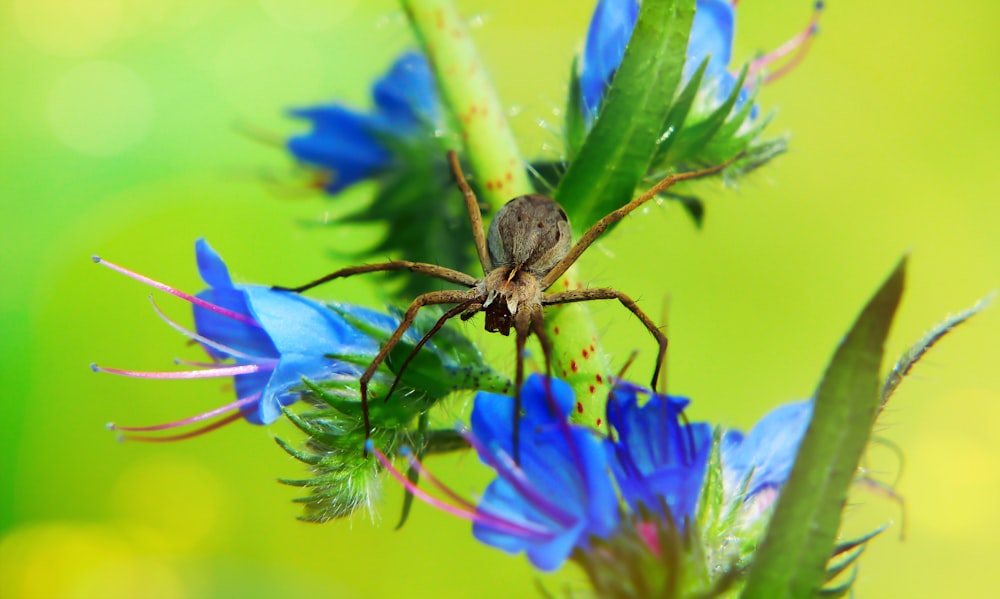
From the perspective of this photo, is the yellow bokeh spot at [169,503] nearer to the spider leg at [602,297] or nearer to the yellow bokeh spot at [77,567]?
the yellow bokeh spot at [77,567]

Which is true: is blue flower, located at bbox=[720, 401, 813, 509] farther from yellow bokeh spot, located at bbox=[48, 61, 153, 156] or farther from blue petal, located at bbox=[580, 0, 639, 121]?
yellow bokeh spot, located at bbox=[48, 61, 153, 156]

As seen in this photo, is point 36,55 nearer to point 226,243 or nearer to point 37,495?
point 226,243

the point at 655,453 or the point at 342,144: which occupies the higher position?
the point at 342,144

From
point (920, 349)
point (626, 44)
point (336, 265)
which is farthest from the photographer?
point (336, 265)

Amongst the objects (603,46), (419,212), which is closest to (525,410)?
(603,46)

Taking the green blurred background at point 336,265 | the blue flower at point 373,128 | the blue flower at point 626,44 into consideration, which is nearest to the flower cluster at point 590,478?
the blue flower at point 626,44

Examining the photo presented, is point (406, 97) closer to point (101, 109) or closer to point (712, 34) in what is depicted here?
point (712, 34)
